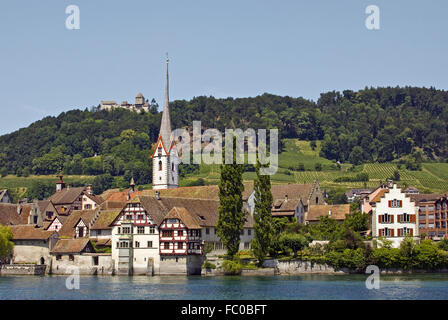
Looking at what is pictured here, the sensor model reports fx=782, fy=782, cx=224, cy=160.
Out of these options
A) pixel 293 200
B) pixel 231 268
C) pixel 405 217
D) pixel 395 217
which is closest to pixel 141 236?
pixel 231 268

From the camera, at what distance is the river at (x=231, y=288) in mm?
66000

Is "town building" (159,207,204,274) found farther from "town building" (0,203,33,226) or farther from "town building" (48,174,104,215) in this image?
"town building" (48,174,104,215)

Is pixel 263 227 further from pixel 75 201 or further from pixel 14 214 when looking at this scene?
pixel 75 201

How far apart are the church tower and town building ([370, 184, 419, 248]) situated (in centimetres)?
4688

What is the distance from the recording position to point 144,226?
95438 mm

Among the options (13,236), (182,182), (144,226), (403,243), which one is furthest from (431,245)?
(182,182)

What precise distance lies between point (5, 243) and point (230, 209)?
2943 centimetres

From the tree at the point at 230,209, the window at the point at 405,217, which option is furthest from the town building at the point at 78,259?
the window at the point at 405,217

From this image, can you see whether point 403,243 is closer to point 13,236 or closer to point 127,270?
point 127,270

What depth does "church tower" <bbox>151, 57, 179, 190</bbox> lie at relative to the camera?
135000 mm

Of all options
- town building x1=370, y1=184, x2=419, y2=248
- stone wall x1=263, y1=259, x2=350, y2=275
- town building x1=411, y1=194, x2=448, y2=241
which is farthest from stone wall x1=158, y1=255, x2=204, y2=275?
town building x1=411, y1=194, x2=448, y2=241
